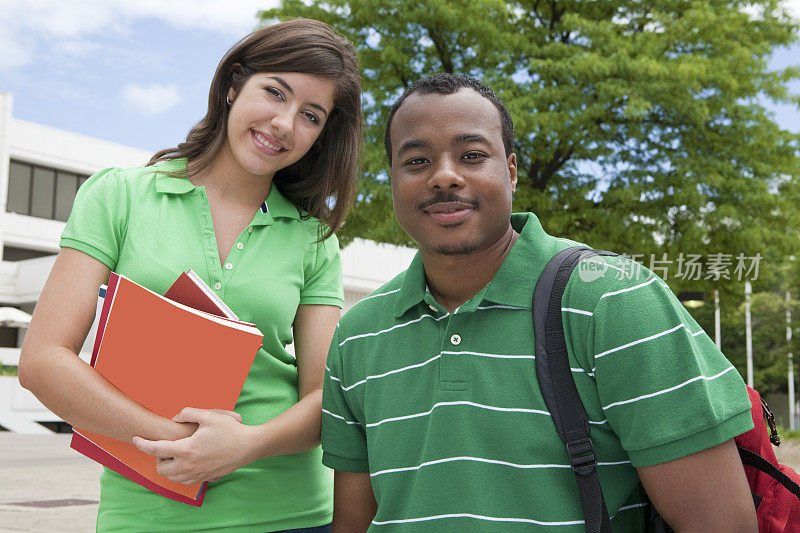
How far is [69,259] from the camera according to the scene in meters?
2.16

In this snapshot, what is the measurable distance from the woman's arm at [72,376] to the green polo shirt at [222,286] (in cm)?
14

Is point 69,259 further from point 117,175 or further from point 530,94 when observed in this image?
point 530,94

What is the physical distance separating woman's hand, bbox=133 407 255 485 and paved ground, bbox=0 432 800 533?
18.5 feet

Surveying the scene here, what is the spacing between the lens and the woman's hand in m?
2.02

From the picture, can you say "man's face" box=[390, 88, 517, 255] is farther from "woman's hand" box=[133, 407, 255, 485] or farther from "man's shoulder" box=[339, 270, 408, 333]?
"woman's hand" box=[133, 407, 255, 485]

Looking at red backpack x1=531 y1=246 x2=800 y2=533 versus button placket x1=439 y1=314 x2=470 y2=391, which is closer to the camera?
red backpack x1=531 y1=246 x2=800 y2=533

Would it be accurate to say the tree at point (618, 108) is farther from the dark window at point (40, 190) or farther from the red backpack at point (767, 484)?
the dark window at point (40, 190)

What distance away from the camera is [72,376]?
6.68 ft

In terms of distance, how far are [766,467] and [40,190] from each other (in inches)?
1497

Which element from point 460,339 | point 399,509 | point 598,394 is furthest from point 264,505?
point 598,394

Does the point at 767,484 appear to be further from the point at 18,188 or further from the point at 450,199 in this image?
the point at 18,188

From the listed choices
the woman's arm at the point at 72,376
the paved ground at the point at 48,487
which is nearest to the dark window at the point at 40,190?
the paved ground at the point at 48,487

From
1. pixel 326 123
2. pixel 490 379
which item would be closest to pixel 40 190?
pixel 326 123

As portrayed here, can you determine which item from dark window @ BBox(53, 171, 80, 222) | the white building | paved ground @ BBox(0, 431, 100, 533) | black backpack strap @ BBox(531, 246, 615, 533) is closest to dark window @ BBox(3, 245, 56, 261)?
Answer: the white building
